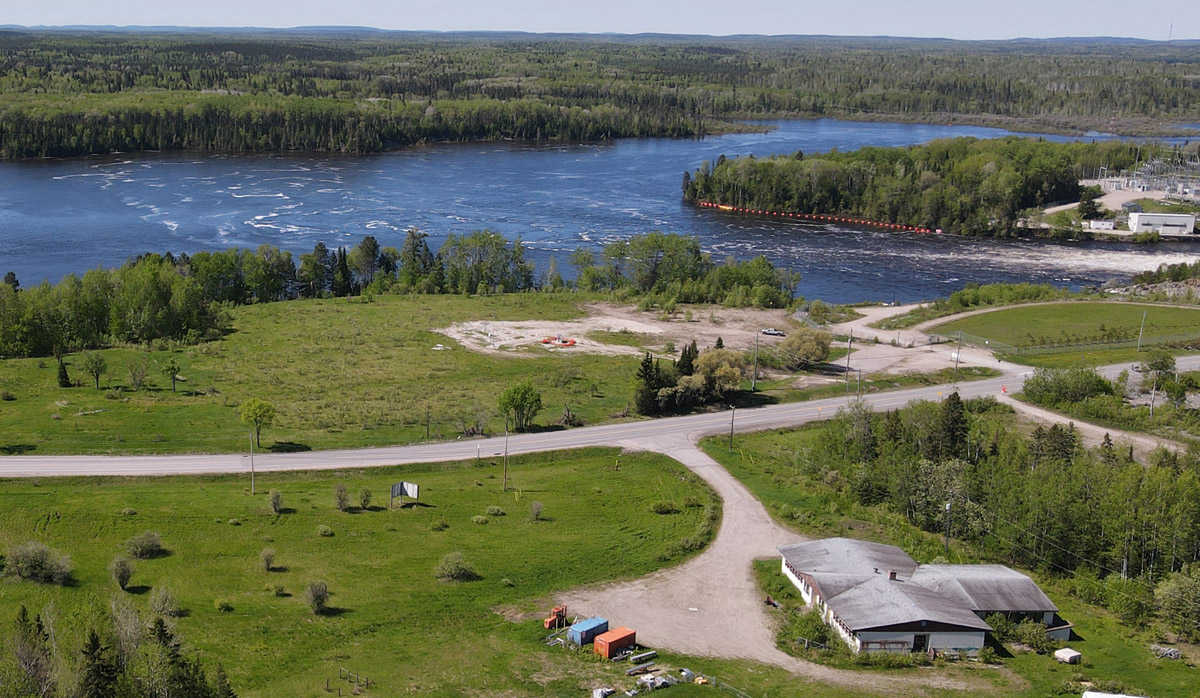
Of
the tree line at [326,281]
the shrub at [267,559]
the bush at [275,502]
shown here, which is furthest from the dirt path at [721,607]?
the tree line at [326,281]

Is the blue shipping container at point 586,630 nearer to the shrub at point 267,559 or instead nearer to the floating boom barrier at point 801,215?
the shrub at point 267,559

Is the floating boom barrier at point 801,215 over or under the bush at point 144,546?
over

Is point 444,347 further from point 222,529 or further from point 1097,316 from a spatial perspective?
point 1097,316

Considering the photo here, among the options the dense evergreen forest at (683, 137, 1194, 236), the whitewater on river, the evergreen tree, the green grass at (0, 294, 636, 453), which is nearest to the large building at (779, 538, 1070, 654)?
the green grass at (0, 294, 636, 453)

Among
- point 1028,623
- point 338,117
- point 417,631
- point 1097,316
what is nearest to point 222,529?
point 417,631

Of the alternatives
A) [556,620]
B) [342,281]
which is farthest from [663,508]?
[342,281]

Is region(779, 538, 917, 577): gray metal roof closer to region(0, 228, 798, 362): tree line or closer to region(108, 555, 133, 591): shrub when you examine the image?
region(108, 555, 133, 591): shrub

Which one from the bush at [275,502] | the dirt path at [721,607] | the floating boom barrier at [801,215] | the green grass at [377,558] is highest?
the floating boom barrier at [801,215]
